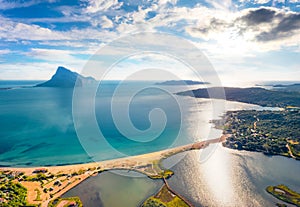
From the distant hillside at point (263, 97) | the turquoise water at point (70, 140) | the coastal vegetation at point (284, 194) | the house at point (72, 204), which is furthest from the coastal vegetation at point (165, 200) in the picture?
the distant hillside at point (263, 97)

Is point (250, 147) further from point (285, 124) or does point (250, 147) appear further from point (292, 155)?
point (285, 124)

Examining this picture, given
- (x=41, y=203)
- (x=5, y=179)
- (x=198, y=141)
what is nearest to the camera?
(x=41, y=203)

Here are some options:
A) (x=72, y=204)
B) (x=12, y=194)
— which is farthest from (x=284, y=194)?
(x=12, y=194)

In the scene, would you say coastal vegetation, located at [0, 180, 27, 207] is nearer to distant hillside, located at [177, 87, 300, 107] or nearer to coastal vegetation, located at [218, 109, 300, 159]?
coastal vegetation, located at [218, 109, 300, 159]

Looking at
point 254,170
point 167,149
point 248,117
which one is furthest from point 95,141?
point 248,117

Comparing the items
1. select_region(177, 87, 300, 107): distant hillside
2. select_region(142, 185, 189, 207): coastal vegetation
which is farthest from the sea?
select_region(177, 87, 300, 107): distant hillside
